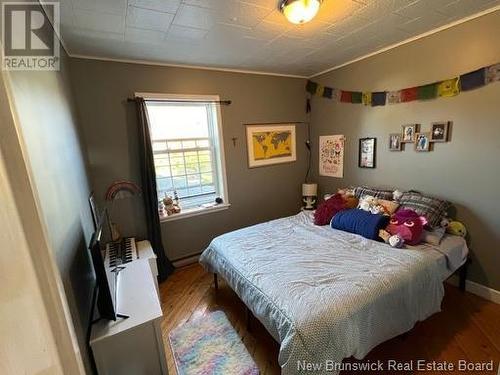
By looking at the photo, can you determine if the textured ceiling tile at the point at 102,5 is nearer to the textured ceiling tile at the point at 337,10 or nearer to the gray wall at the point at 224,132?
the gray wall at the point at 224,132

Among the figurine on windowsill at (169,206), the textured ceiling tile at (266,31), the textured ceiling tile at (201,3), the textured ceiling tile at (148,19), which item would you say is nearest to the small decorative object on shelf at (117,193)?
the figurine on windowsill at (169,206)

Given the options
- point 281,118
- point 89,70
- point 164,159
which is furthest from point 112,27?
point 281,118

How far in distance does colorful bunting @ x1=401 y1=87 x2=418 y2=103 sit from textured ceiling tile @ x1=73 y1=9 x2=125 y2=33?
274cm

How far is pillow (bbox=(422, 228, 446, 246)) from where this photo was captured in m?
2.11

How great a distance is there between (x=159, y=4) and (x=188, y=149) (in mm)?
1756

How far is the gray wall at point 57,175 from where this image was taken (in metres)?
0.99

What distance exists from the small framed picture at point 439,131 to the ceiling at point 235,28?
2.93ft

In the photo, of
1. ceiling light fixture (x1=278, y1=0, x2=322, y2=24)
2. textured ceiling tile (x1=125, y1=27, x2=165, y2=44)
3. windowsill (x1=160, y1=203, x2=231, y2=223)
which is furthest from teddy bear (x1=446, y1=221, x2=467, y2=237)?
textured ceiling tile (x1=125, y1=27, x2=165, y2=44)

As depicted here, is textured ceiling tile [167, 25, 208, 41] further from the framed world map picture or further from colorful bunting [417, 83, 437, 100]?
colorful bunting [417, 83, 437, 100]

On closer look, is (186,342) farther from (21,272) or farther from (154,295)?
(21,272)

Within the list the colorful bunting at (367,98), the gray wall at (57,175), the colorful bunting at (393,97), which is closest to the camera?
the gray wall at (57,175)

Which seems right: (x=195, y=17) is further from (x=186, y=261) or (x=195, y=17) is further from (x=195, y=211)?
(x=186, y=261)

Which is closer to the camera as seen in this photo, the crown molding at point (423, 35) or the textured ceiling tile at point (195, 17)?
the textured ceiling tile at point (195, 17)

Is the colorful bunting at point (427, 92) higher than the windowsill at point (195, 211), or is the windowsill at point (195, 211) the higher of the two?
the colorful bunting at point (427, 92)
